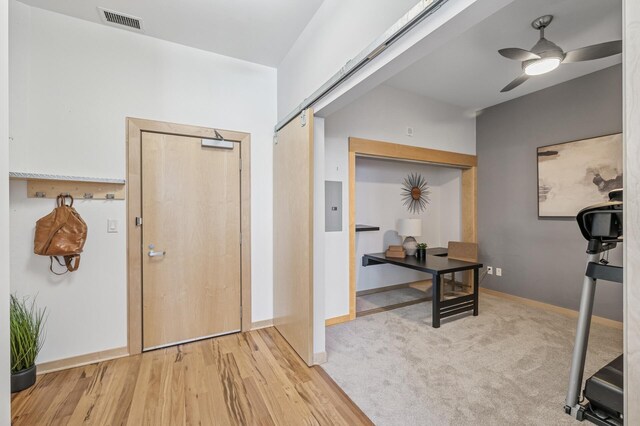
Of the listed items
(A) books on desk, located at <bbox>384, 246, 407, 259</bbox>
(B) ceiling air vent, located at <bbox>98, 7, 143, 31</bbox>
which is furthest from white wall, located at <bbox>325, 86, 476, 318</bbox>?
(B) ceiling air vent, located at <bbox>98, 7, 143, 31</bbox>

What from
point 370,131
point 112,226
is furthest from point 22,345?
point 370,131

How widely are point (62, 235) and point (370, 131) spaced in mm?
3212

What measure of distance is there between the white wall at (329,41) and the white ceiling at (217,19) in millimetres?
148

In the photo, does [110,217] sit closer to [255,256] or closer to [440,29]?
[255,256]

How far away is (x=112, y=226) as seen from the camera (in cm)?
240

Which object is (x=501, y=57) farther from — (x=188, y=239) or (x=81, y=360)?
(x=81, y=360)

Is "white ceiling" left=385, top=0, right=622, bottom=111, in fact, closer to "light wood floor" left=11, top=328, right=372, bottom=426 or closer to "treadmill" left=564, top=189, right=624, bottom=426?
"treadmill" left=564, top=189, right=624, bottom=426

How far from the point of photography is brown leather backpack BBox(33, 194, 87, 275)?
81.9 inches

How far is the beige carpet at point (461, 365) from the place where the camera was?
5.92ft

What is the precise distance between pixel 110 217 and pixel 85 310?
0.81m

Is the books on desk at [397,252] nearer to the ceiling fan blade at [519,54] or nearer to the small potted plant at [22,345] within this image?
the ceiling fan blade at [519,54]

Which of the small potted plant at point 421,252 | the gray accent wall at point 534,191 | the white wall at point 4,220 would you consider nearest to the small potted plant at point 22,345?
the white wall at point 4,220

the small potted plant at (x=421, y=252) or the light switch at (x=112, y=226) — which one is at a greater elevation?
the light switch at (x=112, y=226)

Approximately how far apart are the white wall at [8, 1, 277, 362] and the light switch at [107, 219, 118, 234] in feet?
0.12
